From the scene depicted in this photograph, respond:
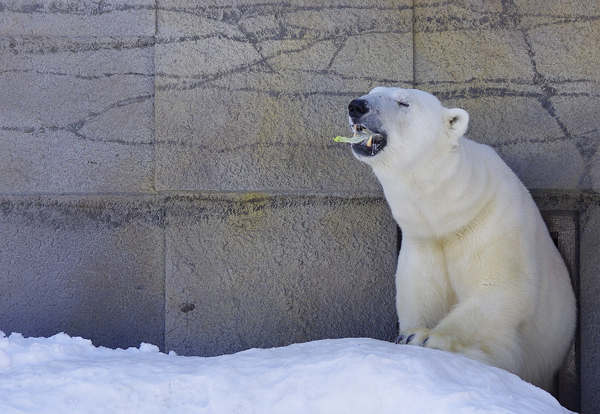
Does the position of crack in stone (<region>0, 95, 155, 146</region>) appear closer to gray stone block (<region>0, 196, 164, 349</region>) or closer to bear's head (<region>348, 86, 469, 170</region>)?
gray stone block (<region>0, 196, 164, 349</region>)

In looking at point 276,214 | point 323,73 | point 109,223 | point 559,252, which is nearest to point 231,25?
point 323,73

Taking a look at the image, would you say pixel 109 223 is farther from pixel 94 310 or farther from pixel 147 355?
pixel 147 355

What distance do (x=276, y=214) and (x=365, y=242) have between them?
0.48m

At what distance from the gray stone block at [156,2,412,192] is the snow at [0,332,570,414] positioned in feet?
4.18

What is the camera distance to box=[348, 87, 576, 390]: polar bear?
2.46 metres

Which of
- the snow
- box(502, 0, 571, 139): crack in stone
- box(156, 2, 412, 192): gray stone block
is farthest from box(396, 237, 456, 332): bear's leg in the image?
box(502, 0, 571, 139): crack in stone

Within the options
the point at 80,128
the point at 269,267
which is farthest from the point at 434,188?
the point at 80,128

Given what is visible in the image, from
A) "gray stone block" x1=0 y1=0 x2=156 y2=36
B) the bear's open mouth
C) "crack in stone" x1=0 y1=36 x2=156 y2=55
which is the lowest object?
the bear's open mouth

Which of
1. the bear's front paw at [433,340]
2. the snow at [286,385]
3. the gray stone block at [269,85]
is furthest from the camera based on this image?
the gray stone block at [269,85]

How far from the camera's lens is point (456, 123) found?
252 cm

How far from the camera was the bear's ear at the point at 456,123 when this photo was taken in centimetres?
251

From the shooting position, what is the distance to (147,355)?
7.58ft

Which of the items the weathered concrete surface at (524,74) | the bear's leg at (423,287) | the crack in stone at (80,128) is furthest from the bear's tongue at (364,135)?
the crack in stone at (80,128)

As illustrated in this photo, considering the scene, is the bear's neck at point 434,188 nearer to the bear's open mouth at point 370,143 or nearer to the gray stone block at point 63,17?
the bear's open mouth at point 370,143
